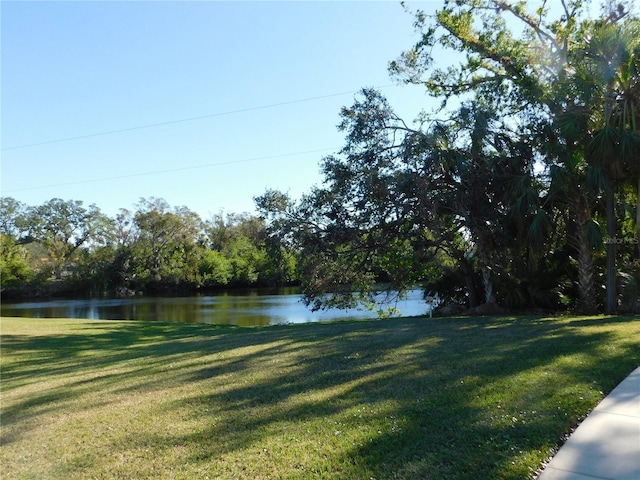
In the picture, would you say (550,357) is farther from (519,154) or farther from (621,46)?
(519,154)

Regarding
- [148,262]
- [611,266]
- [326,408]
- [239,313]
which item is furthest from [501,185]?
[148,262]

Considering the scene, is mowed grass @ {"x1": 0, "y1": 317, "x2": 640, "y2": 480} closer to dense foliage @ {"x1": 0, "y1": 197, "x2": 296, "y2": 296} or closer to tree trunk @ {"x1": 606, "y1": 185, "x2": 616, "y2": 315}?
tree trunk @ {"x1": 606, "y1": 185, "x2": 616, "y2": 315}

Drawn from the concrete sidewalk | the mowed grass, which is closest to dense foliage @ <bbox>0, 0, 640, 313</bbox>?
the mowed grass

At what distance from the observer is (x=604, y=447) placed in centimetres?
367

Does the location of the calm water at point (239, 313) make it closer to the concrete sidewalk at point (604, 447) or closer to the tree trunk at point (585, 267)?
the tree trunk at point (585, 267)

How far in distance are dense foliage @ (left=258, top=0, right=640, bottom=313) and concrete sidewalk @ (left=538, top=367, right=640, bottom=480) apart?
361 inches

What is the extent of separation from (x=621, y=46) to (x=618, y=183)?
368 centimetres

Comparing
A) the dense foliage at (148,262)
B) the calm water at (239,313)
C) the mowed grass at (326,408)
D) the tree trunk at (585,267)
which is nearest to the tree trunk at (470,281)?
the tree trunk at (585,267)

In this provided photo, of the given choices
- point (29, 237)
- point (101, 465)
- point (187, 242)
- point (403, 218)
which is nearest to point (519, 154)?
point (403, 218)

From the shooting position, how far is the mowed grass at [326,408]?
3785 mm

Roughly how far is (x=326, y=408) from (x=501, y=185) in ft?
40.6

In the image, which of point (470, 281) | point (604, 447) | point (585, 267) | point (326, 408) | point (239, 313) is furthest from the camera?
point (239, 313)

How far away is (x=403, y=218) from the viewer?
17.2 meters

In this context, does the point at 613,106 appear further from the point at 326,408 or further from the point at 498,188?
the point at 326,408
